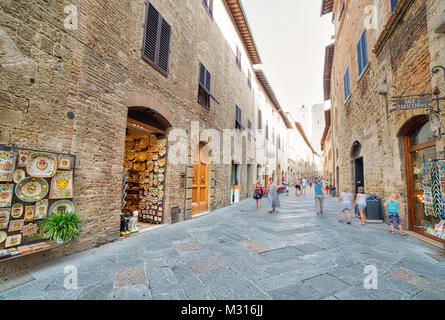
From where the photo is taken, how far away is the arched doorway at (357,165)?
376 inches

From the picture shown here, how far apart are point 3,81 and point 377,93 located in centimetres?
910

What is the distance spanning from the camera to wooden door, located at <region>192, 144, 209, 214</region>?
300 inches

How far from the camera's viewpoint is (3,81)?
2736 millimetres

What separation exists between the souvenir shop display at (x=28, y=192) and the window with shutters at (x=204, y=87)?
5.37m

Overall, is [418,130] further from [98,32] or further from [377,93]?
[98,32]

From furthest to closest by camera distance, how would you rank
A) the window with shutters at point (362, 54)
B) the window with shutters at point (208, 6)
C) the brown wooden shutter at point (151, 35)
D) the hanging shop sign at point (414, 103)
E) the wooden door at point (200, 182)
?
the window with shutters at point (208, 6) → the window with shutters at point (362, 54) → the wooden door at point (200, 182) → the brown wooden shutter at point (151, 35) → the hanging shop sign at point (414, 103)

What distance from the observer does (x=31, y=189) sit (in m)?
2.95

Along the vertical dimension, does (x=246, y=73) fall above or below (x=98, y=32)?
above

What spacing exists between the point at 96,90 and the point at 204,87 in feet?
15.0

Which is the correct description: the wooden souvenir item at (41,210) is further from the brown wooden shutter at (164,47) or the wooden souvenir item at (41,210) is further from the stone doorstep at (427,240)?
the stone doorstep at (427,240)

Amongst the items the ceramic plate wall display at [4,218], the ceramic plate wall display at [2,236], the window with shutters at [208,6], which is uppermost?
the window with shutters at [208,6]

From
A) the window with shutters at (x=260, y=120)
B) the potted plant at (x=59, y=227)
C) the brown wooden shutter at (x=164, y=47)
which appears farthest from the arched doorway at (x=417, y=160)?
the window with shutters at (x=260, y=120)

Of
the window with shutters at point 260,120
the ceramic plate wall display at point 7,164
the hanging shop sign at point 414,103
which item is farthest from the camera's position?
the window with shutters at point 260,120

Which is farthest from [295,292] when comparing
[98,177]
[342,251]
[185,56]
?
[185,56]
